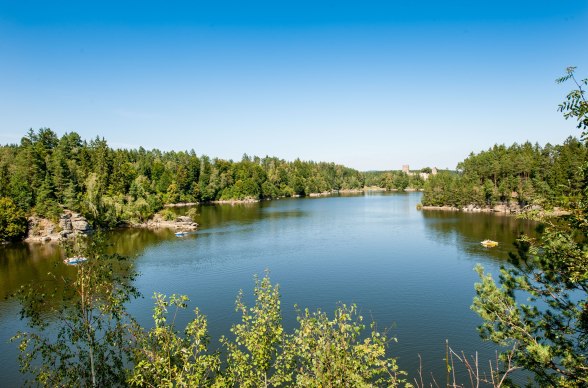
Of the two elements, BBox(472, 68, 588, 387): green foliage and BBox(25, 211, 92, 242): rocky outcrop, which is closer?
BBox(472, 68, 588, 387): green foliage

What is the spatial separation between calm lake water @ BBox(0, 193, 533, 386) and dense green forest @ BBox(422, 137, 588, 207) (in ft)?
71.6

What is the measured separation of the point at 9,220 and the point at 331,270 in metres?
64.0

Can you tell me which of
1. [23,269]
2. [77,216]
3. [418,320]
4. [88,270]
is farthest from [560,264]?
[77,216]

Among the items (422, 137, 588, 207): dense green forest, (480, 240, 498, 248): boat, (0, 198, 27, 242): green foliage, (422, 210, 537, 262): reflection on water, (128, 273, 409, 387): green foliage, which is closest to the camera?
(128, 273, 409, 387): green foliage

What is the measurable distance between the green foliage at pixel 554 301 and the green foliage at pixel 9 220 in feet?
283

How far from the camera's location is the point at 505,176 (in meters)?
124

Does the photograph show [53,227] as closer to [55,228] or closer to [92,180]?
[55,228]

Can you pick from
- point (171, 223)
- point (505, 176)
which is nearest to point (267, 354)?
point (171, 223)

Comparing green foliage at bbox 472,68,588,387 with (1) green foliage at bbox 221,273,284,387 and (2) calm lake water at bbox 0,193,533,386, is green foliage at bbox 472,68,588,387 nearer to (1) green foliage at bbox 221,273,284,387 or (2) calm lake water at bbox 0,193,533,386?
(1) green foliage at bbox 221,273,284,387

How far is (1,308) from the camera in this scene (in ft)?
128

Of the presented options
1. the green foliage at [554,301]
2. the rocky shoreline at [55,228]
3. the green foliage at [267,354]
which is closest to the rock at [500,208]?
the rocky shoreline at [55,228]

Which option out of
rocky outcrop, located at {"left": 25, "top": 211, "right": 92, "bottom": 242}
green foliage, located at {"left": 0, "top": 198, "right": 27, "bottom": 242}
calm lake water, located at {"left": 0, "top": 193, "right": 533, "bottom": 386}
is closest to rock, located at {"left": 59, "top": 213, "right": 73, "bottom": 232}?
rocky outcrop, located at {"left": 25, "top": 211, "right": 92, "bottom": 242}

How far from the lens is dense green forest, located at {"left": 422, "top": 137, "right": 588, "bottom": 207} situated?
103 metres

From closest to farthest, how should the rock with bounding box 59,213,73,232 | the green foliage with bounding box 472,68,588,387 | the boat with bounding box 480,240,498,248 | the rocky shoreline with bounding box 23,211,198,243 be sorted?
the green foliage with bounding box 472,68,588,387
the boat with bounding box 480,240,498,248
the rocky shoreline with bounding box 23,211,198,243
the rock with bounding box 59,213,73,232
